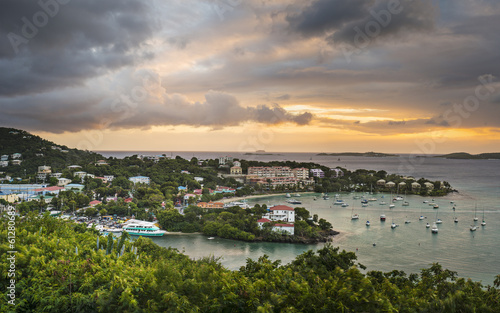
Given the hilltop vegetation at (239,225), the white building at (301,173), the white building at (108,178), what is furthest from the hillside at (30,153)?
the white building at (301,173)

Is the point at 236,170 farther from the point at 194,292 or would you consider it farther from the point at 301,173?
Result: the point at 194,292

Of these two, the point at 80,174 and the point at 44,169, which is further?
the point at 44,169

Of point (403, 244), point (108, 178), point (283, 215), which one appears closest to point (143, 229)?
point (283, 215)

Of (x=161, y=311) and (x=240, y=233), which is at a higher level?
(x=161, y=311)

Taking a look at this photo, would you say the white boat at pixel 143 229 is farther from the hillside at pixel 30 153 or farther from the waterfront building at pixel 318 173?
the waterfront building at pixel 318 173

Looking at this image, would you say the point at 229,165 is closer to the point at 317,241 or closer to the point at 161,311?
the point at 317,241

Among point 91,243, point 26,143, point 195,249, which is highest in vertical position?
point 26,143

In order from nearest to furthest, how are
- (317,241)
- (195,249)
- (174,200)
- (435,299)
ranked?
(435,299) → (195,249) → (317,241) → (174,200)

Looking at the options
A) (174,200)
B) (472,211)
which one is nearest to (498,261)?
(472,211)
